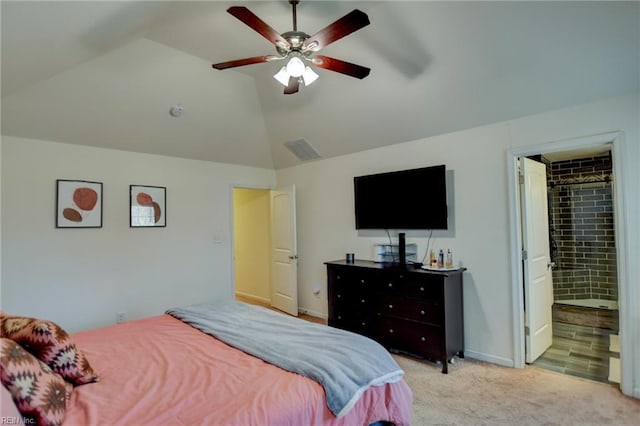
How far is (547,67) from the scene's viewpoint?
264cm

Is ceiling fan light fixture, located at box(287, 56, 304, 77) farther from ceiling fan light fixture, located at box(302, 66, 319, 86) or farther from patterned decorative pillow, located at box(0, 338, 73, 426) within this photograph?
patterned decorative pillow, located at box(0, 338, 73, 426)

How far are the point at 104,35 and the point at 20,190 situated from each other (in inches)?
79.4

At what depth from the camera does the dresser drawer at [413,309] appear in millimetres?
3158

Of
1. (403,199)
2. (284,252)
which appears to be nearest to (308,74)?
(403,199)

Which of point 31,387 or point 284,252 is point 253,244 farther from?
point 31,387

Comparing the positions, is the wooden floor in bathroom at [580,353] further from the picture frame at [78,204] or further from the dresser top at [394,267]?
the picture frame at [78,204]

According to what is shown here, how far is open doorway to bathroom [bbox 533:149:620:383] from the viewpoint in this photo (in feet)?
15.0

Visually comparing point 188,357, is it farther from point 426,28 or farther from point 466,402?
point 426,28

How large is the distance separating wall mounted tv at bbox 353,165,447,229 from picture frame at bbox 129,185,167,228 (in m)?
2.50

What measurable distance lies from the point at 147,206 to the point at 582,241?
618cm

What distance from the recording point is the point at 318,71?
3.51m

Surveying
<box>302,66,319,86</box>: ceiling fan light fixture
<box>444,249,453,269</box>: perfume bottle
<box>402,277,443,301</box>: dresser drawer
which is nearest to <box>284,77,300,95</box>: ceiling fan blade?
<box>302,66,319,86</box>: ceiling fan light fixture

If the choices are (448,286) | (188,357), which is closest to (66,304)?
(188,357)

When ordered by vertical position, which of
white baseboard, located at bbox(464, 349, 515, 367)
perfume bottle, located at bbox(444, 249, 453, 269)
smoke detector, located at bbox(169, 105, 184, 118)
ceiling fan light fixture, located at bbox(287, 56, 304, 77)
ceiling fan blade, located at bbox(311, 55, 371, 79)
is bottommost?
white baseboard, located at bbox(464, 349, 515, 367)
